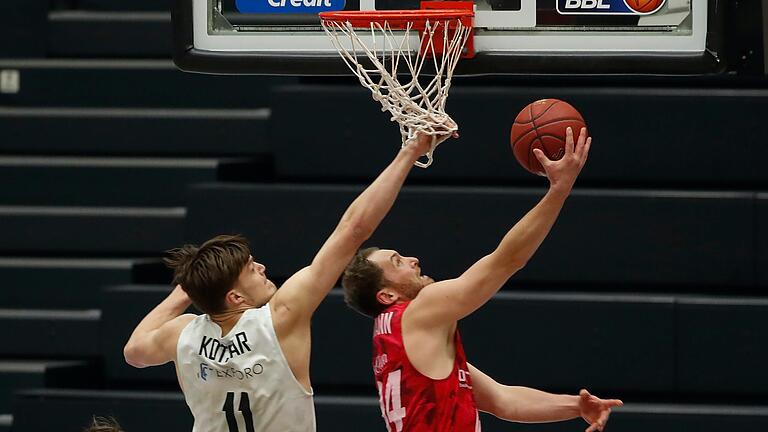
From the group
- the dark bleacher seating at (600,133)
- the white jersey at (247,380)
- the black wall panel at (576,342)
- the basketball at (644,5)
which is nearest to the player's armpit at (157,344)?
the white jersey at (247,380)

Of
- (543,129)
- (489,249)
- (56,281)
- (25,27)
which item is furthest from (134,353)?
(25,27)

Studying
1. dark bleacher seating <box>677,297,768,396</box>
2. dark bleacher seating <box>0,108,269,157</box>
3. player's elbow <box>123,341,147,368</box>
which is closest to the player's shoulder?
player's elbow <box>123,341,147,368</box>

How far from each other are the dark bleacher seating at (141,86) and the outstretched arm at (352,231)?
450 cm

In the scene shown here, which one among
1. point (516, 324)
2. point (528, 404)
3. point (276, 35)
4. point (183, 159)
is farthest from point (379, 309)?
point (183, 159)

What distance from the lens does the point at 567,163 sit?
3613mm

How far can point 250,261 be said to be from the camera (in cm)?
393

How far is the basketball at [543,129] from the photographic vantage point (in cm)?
387

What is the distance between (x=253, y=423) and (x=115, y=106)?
471 centimetres

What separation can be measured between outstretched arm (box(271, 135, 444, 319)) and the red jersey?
1.58ft

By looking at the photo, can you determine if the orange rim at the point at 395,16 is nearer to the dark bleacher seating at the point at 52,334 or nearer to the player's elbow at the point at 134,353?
the player's elbow at the point at 134,353

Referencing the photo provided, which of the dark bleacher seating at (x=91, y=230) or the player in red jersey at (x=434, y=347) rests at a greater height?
the player in red jersey at (x=434, y=347)

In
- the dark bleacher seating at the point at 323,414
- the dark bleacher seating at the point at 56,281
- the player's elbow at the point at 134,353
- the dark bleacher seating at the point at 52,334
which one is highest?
the player's elbow at the point at 134,353

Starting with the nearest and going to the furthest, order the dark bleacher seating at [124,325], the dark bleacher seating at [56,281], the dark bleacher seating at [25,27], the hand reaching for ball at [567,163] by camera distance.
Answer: the hand reaching for ball at [567,163] → the dark bleacher seating at [124,325] → the dark bleacher seating at [56,281] → the dark bleacher seating at [25,27]

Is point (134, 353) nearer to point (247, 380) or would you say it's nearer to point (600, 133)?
point (247, 380)
